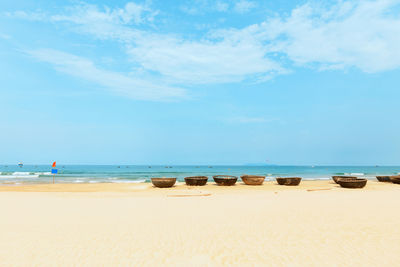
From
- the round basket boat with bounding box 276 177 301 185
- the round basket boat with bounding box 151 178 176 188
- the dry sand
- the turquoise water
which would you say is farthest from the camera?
the turquoise water

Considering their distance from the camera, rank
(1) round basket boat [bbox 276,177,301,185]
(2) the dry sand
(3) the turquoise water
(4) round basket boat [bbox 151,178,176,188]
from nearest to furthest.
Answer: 1. (2) the dry sand
2. (4) round basket boat [bbox 151,178,176,188]
3. (1) round basket boat [bbox 276,177,301,185]
4. (3) the turquoise water

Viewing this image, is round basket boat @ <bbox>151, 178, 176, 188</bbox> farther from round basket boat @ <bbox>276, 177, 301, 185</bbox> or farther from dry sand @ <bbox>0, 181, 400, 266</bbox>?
dry sand @ <bbox>0, 181, 400, 266</bbox>

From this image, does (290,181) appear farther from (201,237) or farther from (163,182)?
(201,237)

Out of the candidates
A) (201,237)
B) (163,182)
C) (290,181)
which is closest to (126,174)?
(163,182)

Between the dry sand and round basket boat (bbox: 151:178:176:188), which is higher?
the dry sand

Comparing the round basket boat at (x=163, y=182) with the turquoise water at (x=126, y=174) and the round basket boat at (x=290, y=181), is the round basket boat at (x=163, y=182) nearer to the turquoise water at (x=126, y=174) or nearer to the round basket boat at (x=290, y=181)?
the round basket boat at (x=290, y=181)

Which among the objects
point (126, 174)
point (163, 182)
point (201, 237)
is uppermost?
point (201, 237)

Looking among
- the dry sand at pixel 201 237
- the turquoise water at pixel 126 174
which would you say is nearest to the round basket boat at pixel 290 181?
the dry sand at pixel 201 237

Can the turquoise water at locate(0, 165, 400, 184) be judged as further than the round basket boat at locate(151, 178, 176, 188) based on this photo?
Yes

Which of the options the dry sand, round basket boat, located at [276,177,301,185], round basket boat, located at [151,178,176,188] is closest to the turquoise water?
round basket boat, located at [151,178,176,188]

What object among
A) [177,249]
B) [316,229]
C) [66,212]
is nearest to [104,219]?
[66,212]

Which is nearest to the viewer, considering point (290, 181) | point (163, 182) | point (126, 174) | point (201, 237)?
point (201, 237)

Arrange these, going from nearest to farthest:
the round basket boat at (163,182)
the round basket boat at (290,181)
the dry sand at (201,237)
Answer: the dry sand at (201,237)
the round basket boat at (163,182)
the round basket boat at (290,181)

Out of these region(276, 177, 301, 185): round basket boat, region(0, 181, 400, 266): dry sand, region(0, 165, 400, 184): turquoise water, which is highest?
region(0, 181, 400, 266): dry sand
